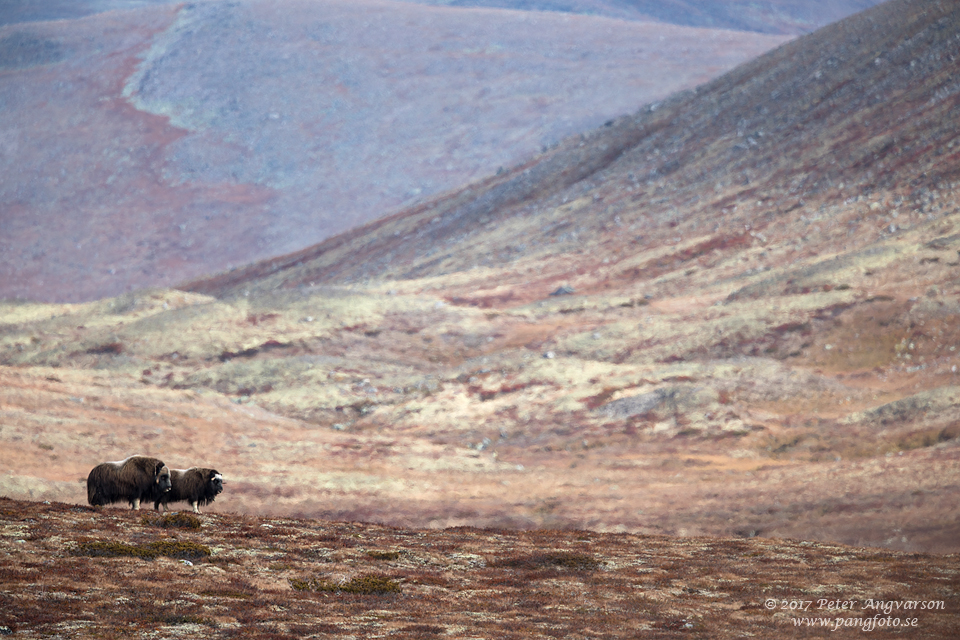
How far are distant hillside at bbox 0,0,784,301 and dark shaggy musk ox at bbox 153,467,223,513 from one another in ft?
262

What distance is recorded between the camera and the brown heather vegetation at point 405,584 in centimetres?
1349

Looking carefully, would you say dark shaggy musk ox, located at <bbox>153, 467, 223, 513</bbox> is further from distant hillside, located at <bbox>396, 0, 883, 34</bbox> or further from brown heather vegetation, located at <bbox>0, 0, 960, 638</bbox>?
distant hillside, located at <bbox>396, 0, 883, 34</bbox>

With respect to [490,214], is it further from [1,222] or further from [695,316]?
[1,222]

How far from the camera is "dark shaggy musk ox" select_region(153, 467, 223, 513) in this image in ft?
71.4

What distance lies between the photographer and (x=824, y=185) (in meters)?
62.6

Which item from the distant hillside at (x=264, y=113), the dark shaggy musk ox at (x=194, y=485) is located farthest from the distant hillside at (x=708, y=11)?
the dark shaggy musk ox at (x=194, y=485)

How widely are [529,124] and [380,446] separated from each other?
287ft

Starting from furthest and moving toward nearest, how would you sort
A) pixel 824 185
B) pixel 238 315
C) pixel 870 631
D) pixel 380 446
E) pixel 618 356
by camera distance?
1. pixel 824 185
2. pixel 238 315
3. pixel 618 356
4. pixel 380 446
5. pixel 870 631

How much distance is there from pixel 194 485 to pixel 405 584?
7478 mm

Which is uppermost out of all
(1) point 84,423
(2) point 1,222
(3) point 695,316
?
(2) point 1,222

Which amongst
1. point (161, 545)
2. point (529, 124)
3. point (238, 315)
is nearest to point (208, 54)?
point (529, 124)

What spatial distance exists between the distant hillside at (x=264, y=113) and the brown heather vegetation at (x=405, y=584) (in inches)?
3310

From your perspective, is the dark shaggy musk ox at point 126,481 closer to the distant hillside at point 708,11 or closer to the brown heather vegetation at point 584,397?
the brown heather vegetation at point 584,397

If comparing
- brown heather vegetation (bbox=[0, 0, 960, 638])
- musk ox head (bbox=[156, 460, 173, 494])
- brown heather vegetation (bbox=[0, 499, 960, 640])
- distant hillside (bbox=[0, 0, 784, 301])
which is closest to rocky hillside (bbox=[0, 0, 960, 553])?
brown heather vegetation (bbox=[0, 0, 960, 638])
